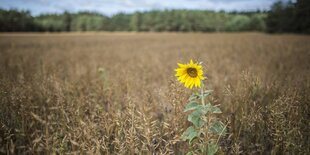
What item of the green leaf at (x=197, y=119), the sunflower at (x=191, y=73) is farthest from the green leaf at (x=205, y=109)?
the sunflower at (x=191, y=73)

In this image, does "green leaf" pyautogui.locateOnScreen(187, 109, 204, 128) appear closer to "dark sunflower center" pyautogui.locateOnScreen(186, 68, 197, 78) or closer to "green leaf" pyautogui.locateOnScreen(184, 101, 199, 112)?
"green leaf" pyautogui.locateOnScreen(184, 101, 199, 112)

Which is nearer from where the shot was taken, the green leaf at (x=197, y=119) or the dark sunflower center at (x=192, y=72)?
the green leaf at (x=197, y=119)

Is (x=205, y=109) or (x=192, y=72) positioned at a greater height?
(x=192, y=72)

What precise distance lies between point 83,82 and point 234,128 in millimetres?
Result: 3234

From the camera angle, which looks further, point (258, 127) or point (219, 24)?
point (219, 24)

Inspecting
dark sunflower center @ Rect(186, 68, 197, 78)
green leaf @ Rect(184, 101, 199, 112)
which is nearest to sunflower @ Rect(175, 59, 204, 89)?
dark sunflower center @ Rect(186, 68, 197, 78)

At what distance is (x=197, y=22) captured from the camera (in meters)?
80.9

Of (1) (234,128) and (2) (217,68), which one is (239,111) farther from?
(2) (217,68)

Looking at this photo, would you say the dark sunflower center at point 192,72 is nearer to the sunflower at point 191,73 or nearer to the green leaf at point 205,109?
the sunflower at point 191,73

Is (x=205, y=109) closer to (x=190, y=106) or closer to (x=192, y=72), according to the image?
(x=190, y=106)

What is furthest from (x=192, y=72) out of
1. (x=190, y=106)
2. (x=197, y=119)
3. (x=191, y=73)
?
(x=197, y=119)

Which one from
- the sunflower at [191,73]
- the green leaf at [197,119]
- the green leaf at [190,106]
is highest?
the sunflower at [191,73]

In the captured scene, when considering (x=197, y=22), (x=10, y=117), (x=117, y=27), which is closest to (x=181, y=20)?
(x=197, y=22)

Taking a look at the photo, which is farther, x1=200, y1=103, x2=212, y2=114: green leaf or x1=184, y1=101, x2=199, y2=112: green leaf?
x1=184, y1=101, x2=199, y2=112: green leaf
